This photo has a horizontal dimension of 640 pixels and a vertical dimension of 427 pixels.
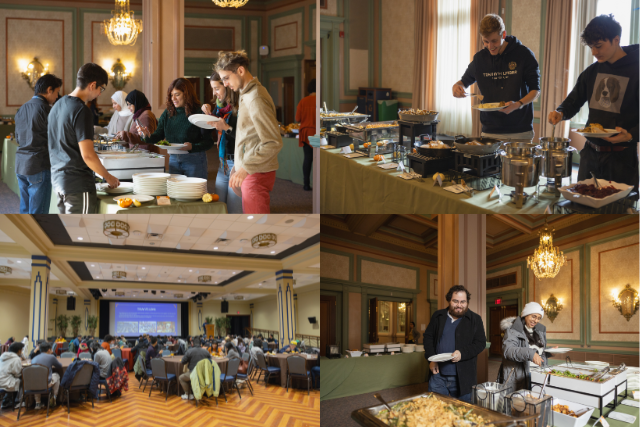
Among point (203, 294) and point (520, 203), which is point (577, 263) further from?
point (203, 294)

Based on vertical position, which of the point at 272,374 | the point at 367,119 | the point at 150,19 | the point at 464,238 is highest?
the point at 150,19

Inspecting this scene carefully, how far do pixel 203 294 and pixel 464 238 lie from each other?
212 cm

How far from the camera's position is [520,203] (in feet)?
8.29

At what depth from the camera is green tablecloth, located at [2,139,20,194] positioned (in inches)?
196

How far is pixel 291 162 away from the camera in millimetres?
6027

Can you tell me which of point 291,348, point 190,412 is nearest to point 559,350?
point 291,348

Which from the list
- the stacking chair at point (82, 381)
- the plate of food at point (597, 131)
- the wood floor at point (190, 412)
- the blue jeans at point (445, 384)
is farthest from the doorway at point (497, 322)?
the stacking chair at point (82, 381)

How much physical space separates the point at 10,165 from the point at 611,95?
5522mm

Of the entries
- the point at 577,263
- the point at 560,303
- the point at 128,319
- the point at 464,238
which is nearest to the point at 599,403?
the point at 560,303

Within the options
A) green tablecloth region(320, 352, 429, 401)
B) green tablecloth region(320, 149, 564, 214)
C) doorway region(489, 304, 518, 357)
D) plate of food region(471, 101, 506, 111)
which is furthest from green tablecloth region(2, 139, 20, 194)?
doorway region(489, 304, 518, 357)

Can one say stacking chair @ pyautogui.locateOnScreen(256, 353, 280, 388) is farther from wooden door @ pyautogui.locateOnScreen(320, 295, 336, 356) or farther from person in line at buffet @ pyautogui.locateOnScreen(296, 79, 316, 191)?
person in line at buffet @ pyautogui.locateOnScreen(296, 79, 316, 191)

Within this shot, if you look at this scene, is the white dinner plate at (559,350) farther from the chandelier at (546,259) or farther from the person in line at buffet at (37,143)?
the person in line at buffet at (37,143)

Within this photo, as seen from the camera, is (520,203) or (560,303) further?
(560,303)

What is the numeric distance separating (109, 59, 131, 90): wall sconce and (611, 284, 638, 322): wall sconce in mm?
10987
